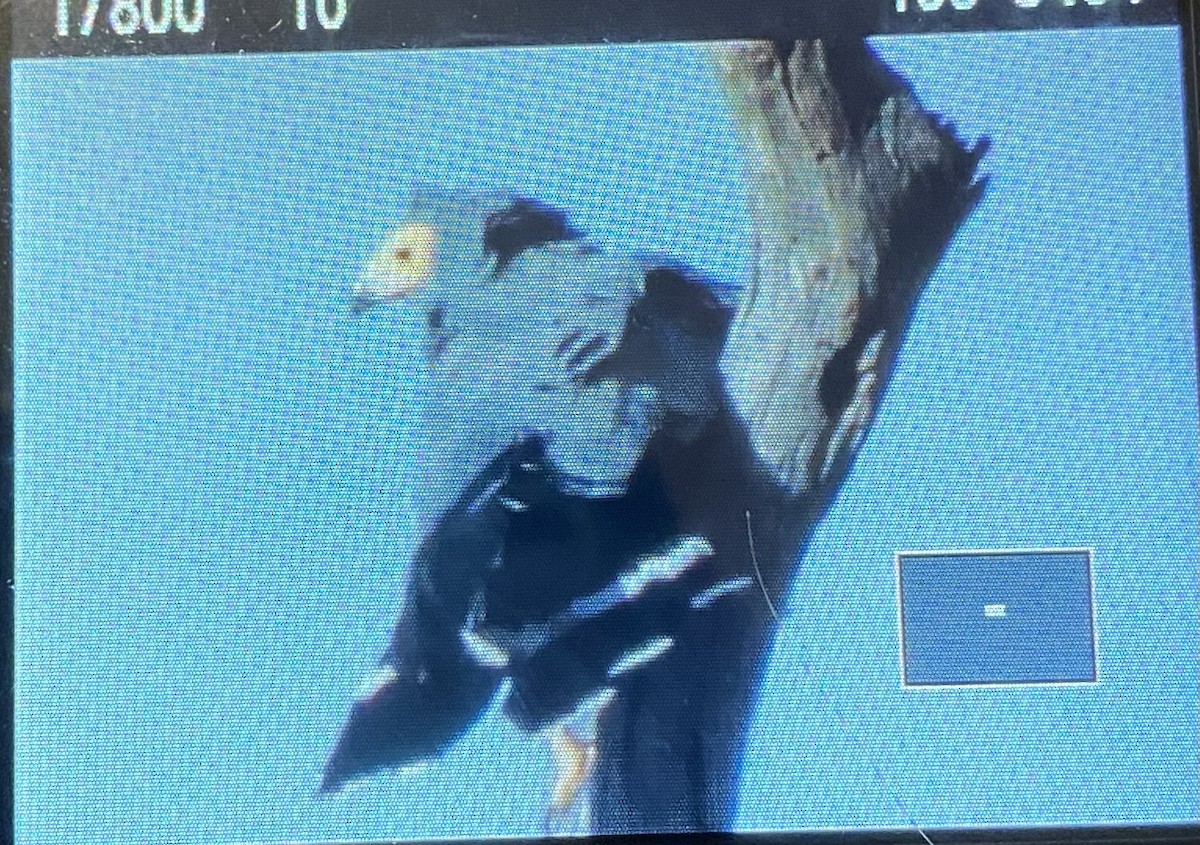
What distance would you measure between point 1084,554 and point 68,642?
1088mm

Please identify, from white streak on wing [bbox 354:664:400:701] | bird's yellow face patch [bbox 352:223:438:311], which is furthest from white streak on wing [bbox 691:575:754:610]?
bird's yellow face patch [bbox 352:223:438:311]

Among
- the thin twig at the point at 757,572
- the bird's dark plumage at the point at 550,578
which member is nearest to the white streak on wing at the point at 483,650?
the bird's dark plumage at the point at 550,578

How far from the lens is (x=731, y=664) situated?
100cm

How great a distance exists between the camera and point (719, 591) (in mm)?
996

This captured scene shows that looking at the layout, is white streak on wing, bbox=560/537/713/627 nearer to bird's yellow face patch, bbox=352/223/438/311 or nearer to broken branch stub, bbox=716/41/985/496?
broken branch stub, bbox=716/41/985/496

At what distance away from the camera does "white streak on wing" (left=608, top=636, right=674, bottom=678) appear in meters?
0.99

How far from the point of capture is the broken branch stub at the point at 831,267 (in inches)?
39.7

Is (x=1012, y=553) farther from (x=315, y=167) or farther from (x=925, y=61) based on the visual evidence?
(x=315, y=167)

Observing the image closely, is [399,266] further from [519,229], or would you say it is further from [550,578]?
[550,578]

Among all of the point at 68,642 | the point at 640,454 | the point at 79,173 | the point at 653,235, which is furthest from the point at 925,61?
the point at 68,642

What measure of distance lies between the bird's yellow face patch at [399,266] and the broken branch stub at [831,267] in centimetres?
34

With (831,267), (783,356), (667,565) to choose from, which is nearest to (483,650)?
(667,565)

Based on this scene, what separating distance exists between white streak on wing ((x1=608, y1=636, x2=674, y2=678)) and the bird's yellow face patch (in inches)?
17.9

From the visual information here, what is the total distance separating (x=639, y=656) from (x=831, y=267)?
1.53 feet
